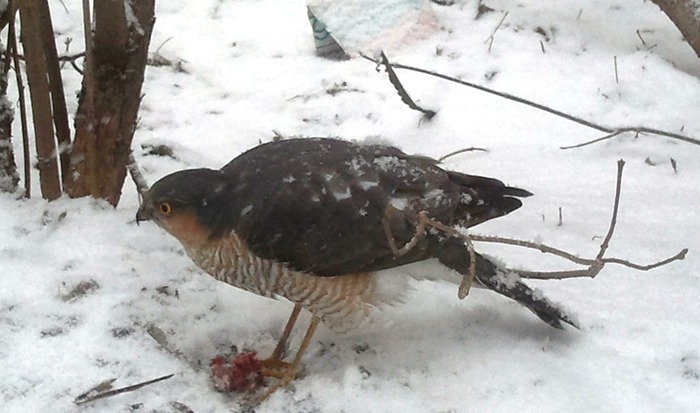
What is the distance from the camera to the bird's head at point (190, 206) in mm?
2322

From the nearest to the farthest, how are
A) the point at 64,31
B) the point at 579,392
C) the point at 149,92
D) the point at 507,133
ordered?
the point at 579,392
the point at 507,133
the point at 149,92
the point at 64,31

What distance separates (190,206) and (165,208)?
75mm

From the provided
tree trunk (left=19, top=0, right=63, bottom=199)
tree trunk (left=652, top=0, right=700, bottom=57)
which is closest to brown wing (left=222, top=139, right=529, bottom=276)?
tree trunk (left=19, top=0, right=63, bottom=199)

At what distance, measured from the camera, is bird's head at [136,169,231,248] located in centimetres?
232

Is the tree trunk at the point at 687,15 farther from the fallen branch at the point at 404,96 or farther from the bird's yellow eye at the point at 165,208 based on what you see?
the bird's yellow eye at the point at 165,208

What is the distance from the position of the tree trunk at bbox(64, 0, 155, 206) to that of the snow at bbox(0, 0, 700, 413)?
109 mm

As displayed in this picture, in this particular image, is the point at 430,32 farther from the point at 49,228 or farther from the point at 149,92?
the point at 49,228

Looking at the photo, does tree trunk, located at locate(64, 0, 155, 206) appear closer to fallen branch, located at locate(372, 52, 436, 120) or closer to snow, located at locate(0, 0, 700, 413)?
snow, located at locate(0, 0, 700, 413)

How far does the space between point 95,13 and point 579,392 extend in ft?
5.99

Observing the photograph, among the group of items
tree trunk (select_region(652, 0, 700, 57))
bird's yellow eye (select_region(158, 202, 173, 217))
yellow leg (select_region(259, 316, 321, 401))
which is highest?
tree trunk (select_region(652, 0, 700, 57))

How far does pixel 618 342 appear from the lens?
94.3 inches

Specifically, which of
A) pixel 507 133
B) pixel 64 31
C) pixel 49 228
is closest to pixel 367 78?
pixel 507 133

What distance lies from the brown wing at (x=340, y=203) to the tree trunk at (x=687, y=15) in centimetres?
164

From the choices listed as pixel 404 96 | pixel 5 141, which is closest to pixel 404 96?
pixel 404 96
